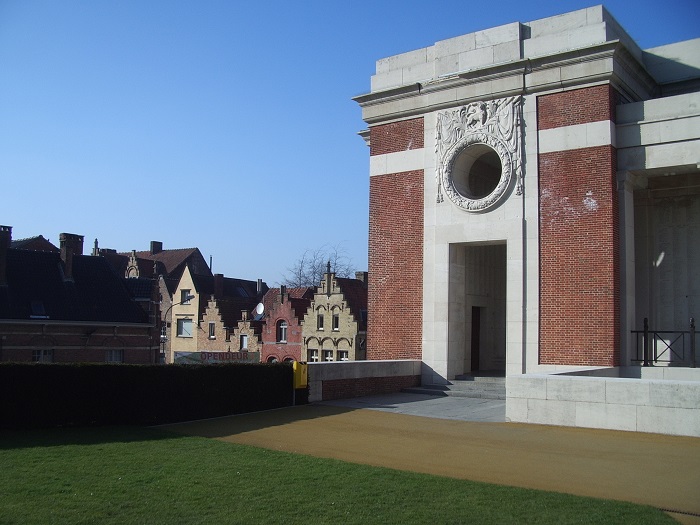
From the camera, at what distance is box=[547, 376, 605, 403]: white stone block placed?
13.2 meters

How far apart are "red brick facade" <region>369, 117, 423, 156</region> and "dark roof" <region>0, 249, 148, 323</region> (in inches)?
996

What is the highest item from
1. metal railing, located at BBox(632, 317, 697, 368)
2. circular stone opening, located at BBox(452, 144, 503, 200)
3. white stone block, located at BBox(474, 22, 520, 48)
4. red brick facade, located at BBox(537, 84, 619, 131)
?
white stone block, located at BBox(474, 22, 520, 48)

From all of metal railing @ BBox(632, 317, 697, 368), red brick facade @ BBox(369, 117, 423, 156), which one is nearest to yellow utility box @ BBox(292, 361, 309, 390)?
red brick facade @ BBox(369, 117, 423, 156)

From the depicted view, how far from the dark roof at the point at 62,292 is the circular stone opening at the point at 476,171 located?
27.5 m

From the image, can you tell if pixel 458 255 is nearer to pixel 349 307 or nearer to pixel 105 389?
pixel 105 389

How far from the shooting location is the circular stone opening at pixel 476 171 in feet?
70.0

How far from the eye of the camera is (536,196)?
1989 centimetres

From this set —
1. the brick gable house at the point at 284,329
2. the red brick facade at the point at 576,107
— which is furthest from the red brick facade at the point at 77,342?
the red brick facade at the point at 576,107

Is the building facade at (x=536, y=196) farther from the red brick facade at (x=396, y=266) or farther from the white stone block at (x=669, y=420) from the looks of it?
the white stone block at (x=669, y=420)

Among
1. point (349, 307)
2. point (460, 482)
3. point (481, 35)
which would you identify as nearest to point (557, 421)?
point (460, 482)

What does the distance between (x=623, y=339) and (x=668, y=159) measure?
16.1 ft

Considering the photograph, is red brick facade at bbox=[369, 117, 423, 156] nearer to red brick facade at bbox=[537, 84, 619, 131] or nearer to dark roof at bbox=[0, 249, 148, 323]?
red brick facade at bbox=[537, 84, 619, 131]

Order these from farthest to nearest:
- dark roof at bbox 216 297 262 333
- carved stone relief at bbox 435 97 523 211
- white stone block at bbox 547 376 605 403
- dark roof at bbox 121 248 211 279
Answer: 1. dark roof at bbox 121 248 211 279
2. dark roof at bbox 216 297 262 333
3. carved stone relief at bbox 435 97 523 211
4. white stone block at bbox 547 376 605 403

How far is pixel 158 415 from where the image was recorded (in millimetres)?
14070
